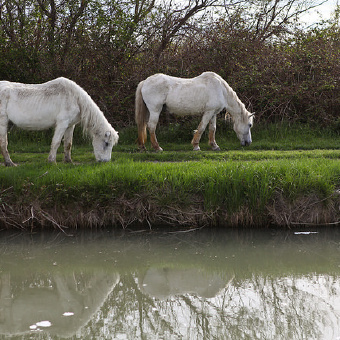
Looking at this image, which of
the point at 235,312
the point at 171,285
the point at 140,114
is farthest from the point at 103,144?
the point at 235,312

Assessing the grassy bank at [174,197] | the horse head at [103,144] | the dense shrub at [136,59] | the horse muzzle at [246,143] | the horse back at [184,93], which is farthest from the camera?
the dense shrub at [136,59]

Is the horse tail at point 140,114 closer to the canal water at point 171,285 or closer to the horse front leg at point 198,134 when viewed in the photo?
the horse front leg at point 198,134

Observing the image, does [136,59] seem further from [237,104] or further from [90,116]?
[90,116]

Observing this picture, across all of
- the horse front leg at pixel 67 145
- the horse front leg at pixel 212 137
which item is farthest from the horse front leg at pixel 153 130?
the horse front leg at pixel 67 145

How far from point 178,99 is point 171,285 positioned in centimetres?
659

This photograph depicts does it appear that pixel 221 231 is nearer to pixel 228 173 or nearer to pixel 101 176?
pixel 228 173

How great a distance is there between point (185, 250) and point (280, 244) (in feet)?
4.65

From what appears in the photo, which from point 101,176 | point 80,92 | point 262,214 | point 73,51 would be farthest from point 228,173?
point 73,51

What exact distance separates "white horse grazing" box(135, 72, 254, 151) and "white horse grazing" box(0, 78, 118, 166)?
2161mm

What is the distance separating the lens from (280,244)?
7.16 meters

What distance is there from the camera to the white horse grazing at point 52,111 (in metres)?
9.22

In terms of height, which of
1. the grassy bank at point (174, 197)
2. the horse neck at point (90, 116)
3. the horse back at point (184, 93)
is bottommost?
the grassy bank at point (174, 197)

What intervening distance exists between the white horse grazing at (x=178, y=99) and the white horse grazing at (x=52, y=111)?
216 cm

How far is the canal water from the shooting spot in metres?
4.63
